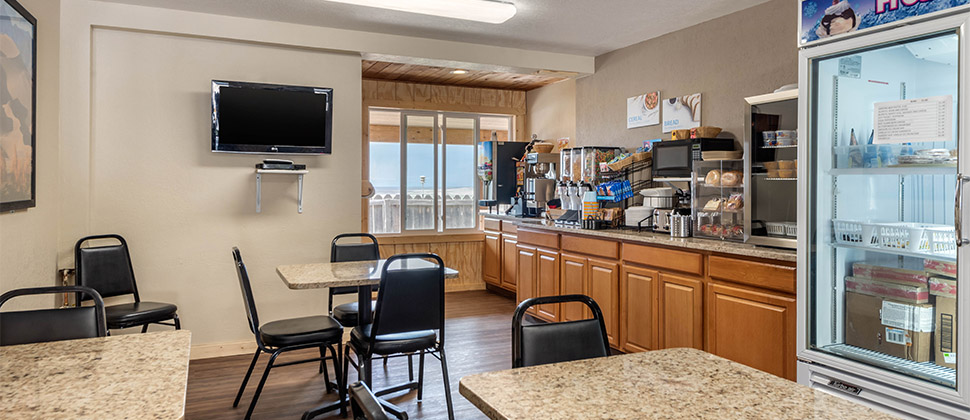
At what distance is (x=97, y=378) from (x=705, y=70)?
163 inches

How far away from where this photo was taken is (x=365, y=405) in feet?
3.24

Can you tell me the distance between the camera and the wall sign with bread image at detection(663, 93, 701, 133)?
4352 millimetres

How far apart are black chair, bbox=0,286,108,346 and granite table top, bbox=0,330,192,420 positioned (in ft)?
0.47

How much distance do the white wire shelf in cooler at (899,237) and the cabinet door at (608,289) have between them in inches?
68.0

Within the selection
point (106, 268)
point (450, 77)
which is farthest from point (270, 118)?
point (450, 77)

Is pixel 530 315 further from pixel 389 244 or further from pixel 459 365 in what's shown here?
pixel 389 244

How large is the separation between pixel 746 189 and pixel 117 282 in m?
4.00

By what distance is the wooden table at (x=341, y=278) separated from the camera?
291 cm

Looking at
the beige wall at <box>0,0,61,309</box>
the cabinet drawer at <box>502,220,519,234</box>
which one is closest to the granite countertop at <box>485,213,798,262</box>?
the cabinet drawer at <box>502,220,519,234</box>

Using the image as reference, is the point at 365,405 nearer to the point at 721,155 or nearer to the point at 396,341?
the point at 396,341

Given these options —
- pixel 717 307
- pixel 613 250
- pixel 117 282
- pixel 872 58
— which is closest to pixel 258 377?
pixel 117 282

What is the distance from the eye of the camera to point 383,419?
0.93 meters

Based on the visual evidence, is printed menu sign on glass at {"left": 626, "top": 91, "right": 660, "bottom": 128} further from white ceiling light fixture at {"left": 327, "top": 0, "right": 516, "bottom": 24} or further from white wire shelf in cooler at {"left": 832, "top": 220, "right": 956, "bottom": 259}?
white wire shelf in cooler at {"left": 832, "top": 220, "right": 956, "bottom": 259}

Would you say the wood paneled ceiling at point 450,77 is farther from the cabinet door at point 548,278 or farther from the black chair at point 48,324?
the black chair at point 48,324
